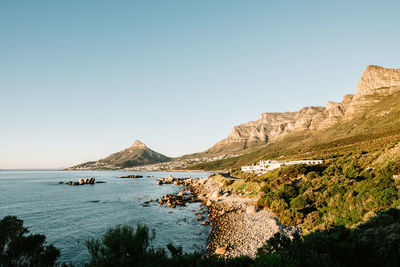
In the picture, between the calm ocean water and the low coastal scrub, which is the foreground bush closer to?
the low coastal scrub

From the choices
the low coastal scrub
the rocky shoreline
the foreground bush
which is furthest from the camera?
the rocky shoreline

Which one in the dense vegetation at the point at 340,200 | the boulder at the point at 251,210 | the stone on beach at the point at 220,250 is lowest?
the boulder at the point at 251,210

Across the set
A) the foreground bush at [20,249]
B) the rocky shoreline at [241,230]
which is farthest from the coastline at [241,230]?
the foreground bush at [20,249]

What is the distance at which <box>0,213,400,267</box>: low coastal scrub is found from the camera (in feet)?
37.3

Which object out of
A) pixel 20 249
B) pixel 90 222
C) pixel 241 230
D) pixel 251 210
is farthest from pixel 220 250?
pixel 90 222

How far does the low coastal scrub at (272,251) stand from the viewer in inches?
448

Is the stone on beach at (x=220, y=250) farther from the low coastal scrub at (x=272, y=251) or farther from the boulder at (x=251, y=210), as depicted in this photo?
the boulder at (x=251, y=210)

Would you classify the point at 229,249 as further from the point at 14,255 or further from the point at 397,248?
the point at 14,255

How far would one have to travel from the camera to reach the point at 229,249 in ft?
78.1

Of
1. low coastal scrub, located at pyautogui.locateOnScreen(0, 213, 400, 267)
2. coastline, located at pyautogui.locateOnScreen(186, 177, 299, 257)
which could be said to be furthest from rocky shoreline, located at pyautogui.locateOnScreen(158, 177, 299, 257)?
low coastal scrub, located at pyautogui.locateOnScreen(0, 213, 400, 267)

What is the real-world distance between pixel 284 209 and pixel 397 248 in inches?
879

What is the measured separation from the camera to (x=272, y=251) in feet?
47.8

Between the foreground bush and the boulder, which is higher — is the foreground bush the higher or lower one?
the higher one

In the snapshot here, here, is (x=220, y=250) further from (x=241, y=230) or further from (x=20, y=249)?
(x=20, y=249)
